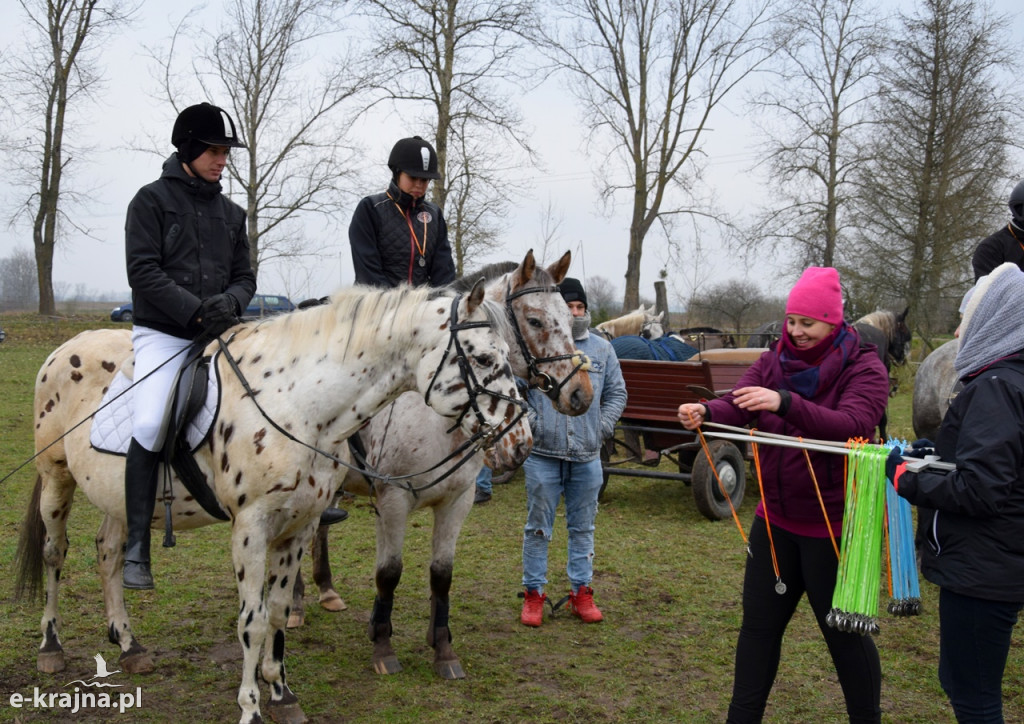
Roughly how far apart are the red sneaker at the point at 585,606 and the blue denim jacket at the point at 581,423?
2.85 ft

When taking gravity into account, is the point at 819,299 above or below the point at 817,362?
above

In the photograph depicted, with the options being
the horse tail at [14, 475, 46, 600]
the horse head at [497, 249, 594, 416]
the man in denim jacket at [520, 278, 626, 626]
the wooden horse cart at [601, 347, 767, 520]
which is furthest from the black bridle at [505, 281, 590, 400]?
the wooden horse cart at [601, 347, 767, 520]

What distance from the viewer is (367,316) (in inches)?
139

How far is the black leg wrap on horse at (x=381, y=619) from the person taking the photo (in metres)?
4.43

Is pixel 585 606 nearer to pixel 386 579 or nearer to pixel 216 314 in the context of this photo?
pixel 386 579

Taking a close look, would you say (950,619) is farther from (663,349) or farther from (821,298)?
(663,349)

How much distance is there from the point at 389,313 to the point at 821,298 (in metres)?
1.72

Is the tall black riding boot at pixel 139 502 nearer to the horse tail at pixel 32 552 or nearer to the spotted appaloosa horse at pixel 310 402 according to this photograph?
the spotted appaloosa horse at pixel 310 402

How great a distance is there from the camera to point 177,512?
385 centimetres

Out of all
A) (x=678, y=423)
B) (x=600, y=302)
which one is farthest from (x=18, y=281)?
(x=678, y=423)

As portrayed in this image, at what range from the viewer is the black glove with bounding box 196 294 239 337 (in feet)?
12.3

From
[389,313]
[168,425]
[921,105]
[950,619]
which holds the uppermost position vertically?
[921,105]

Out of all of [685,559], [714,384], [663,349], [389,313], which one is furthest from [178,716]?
[663,349]

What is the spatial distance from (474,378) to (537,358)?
0.90 metres
